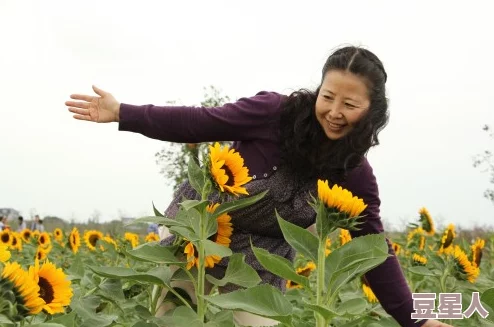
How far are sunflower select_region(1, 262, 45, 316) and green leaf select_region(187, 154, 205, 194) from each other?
51 centimetres

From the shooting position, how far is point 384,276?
2.17m

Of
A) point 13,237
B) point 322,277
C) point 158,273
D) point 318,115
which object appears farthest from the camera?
point 13,237

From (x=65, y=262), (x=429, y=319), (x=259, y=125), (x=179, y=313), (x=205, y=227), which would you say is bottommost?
(x=65, y=262)

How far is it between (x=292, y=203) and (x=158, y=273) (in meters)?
0.59

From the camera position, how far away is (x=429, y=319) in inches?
81.6

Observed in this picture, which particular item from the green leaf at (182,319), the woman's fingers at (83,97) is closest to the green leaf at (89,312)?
the green leaf at (182,319)

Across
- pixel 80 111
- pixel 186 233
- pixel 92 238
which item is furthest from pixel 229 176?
pixel 92 238

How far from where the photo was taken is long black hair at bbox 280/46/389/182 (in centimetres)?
206

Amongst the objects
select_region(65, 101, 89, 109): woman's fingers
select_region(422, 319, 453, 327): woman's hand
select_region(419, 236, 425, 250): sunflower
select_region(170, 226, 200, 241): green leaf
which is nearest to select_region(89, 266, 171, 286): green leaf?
select_region(170, 226, 200, 241): green leaf

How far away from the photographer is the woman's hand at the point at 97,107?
1.98 metres

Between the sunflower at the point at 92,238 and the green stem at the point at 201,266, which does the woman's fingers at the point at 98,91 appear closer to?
the green stem at the point at 201,266

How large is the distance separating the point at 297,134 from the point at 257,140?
5.6 inches


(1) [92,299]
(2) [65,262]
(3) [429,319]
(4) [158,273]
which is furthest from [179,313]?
(2) [65,262]

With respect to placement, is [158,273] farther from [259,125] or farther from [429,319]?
[429,319]
